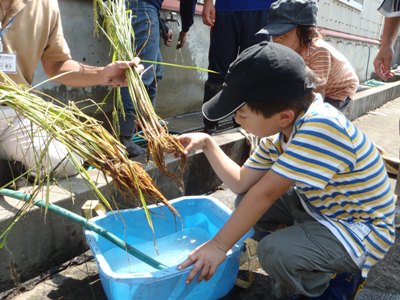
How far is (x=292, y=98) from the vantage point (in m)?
1.73

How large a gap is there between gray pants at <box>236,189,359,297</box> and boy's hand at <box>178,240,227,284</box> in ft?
0.76

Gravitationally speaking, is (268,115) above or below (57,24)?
below

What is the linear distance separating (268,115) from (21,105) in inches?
37.2

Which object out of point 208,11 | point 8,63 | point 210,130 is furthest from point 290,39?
point 8,63

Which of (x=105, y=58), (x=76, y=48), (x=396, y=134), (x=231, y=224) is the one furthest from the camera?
(x=396, y=134)

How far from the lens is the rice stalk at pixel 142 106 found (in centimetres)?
190

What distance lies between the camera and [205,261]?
1670mm

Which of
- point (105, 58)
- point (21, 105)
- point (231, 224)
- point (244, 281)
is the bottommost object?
point (244, 281)

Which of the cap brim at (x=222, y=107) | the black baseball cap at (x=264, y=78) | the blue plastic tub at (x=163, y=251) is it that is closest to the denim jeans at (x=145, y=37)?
the blue plastic tub at (x=163, y=251)

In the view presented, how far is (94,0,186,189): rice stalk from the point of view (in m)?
1.90

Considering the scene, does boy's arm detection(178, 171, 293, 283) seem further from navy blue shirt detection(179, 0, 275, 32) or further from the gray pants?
navy blue shirt detection(179, 0, 275, 32)

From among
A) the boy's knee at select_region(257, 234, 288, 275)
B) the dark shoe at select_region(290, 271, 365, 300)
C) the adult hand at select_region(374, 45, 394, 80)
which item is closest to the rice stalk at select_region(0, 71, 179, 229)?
the boy's knee at select_region(257, 234, 288, 275)

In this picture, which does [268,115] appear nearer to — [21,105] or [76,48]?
[21,105]

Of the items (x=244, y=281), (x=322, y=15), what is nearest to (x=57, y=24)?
(x=244, y=281)
